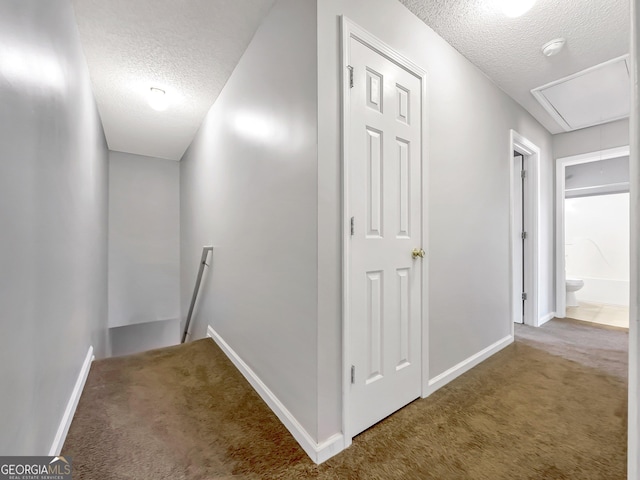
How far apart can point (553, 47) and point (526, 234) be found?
6.22ft

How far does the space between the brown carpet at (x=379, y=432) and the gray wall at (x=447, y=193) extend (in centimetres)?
24

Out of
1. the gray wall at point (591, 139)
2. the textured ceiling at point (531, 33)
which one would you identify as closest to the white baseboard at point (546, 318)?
the gray wall at point (591, 139)

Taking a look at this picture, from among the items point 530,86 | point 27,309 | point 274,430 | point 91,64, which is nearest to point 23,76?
point 27,309

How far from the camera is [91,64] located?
Answer: 6.77 feet

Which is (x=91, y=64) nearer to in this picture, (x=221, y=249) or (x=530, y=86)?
(x=221, y=249)

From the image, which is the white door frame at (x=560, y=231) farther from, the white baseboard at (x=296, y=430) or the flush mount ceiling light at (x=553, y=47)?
the white baseboard at (x=296, y=430)

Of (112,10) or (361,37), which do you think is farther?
(112,10)

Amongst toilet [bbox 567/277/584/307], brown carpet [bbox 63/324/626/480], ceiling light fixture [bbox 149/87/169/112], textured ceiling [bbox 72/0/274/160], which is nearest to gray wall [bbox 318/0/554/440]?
brown carpet [bbox 63/324/626/480]

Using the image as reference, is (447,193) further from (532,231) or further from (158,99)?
(158,99)

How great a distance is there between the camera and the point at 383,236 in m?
1.46

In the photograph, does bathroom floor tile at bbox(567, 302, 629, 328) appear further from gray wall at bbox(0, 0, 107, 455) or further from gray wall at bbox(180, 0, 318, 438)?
gray wall at bbox(0, 0, 107, 455)

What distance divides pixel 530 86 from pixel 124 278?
565 centimetres

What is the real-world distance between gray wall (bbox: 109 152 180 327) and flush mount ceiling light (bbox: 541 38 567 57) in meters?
4.85

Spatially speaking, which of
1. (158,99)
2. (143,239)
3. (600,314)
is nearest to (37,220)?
(158,99)
